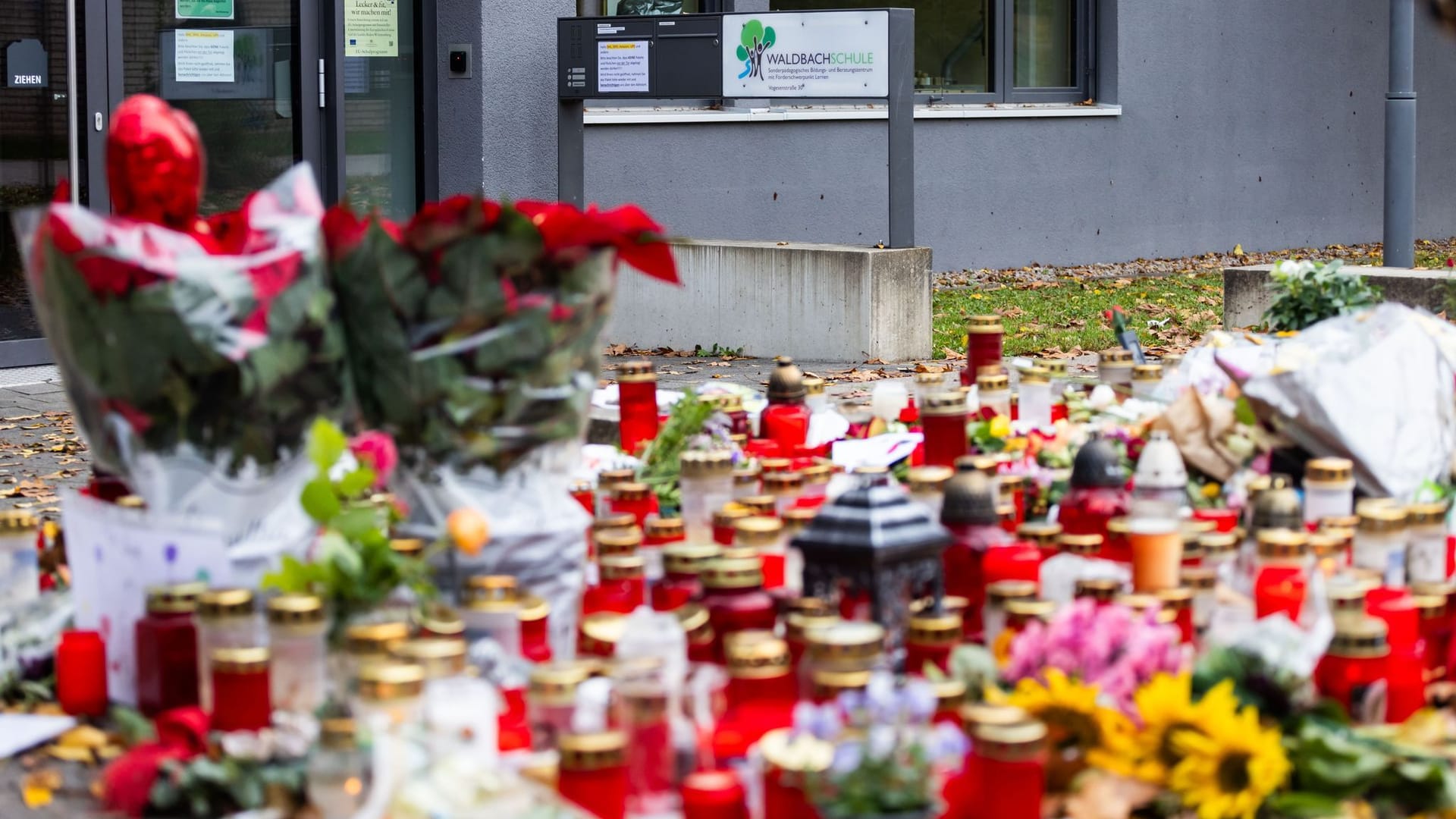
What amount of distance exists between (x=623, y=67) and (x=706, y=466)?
24.5ft

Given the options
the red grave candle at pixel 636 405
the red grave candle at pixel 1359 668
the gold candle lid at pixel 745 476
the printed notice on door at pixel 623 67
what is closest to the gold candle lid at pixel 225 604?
the gold candle lid at pixel 745 476

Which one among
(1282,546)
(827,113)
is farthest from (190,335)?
(827,113)

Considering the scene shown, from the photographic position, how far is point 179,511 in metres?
2.67

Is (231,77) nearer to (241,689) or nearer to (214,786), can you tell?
(241,689)

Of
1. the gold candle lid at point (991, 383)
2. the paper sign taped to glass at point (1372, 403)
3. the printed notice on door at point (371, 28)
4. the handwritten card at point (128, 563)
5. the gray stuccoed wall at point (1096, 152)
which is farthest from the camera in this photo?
the gray stuccoed wall at point (1096, 152)

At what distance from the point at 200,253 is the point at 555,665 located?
0.78 meters

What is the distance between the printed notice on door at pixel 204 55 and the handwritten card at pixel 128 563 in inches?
302

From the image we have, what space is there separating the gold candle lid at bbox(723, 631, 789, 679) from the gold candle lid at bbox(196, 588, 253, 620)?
0.62 meters

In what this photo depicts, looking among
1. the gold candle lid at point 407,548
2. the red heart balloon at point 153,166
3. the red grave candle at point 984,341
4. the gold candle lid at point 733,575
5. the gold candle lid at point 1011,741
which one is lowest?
the gold candle lid at point 1011,741

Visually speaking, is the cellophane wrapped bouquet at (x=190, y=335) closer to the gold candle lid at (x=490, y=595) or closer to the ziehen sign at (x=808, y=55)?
the gold candle lid at (x=490, y=595)

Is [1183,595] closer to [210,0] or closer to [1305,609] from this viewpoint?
[1305,609]

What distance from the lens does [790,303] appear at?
9547mm

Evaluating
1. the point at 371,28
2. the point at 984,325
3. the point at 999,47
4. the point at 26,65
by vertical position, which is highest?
the point at 999,47

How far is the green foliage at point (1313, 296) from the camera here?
5262 millimetres
